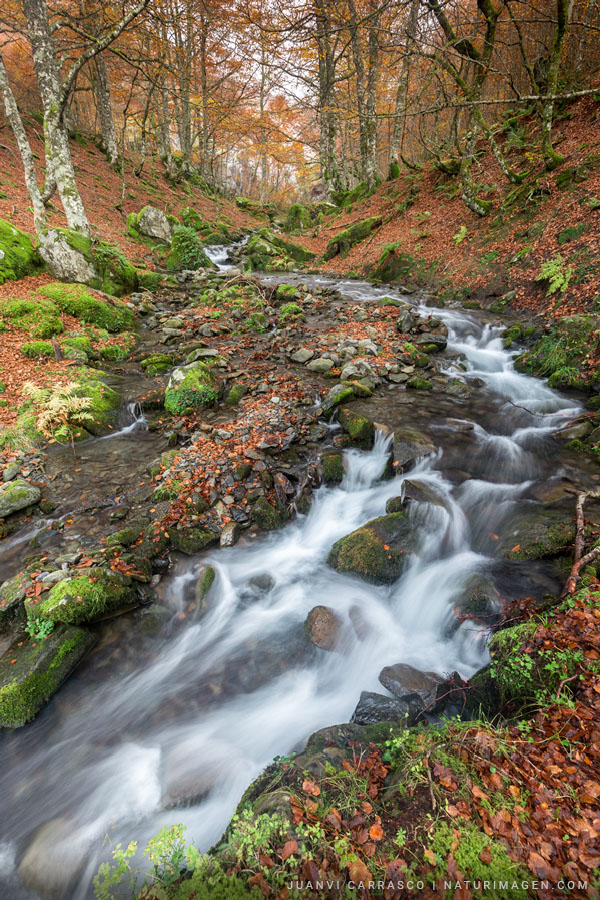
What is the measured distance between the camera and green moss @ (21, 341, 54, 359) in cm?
841

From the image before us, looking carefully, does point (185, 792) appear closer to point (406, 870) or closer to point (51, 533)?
point (406, 870)

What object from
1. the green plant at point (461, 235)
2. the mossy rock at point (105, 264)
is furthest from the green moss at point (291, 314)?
the green plant at point (461, 235)

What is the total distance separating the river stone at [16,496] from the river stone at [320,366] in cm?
579

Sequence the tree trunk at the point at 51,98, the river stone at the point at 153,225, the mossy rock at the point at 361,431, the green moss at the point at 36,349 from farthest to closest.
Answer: the river stone at the point at 153,225 < the tree trunk at the point at 51,98 < the green moss at the point at 36,349 < the mossy rock at the point at 361,431

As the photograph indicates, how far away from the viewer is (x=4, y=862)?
292 cm

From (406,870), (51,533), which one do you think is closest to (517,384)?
(406,870)

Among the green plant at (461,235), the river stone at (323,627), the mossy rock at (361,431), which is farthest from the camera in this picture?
the green plant at (461,235)

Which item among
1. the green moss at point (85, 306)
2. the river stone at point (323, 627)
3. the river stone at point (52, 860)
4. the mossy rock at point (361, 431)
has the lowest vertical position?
the river stone at point (52, 860)

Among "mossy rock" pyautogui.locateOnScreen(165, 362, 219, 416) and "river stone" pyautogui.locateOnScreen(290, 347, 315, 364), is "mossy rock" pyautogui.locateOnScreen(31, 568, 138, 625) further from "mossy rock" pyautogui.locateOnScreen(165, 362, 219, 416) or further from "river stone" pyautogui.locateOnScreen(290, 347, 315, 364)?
"river stone" pyautogui.locateOnScreen(290, 347, 315, 364)

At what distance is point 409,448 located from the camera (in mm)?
6379

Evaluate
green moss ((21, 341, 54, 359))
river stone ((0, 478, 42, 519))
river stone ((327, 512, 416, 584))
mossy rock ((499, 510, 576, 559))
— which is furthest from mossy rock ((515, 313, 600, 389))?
green moss ((21, 341, 54, 359))

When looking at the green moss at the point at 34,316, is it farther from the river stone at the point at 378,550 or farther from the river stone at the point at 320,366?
the river stone at the point at 378,550

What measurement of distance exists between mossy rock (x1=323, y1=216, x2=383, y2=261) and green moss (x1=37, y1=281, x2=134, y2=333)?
36.8ft

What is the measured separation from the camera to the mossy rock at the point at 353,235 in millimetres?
17406
